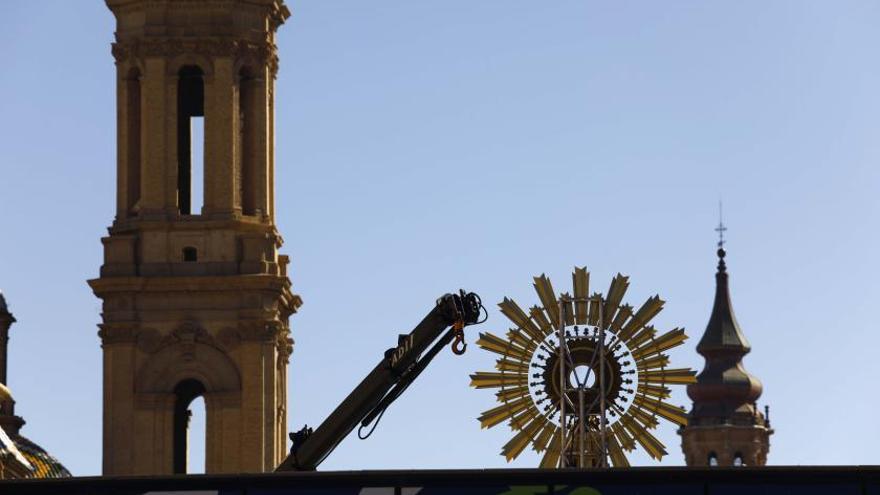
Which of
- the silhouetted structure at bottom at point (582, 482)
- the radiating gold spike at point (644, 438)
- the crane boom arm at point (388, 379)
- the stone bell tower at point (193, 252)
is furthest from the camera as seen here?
→ the stone bell tower at point (193, 252)

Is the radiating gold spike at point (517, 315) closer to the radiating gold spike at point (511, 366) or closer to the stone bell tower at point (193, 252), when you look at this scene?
the radiating gold spike at point (511, 366)

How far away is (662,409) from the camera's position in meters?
101

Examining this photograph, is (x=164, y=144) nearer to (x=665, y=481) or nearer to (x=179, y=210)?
(x=179, y=210)

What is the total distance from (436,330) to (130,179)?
4092cm

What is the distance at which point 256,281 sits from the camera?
148 metres

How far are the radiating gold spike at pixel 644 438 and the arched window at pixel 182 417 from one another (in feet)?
160

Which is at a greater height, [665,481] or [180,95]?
[180,95]

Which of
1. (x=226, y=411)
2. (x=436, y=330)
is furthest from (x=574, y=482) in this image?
(x=226, y=411)

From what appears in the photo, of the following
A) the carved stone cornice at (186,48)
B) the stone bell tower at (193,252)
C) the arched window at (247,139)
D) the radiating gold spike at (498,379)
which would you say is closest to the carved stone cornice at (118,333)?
the stone bell tower at (193,252)

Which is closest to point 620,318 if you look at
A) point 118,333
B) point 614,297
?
point 614,297

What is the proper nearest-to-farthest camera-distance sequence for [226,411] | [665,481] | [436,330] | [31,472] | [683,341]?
1. [665,481]
2. [683,341]
3. [436,330]
4. [31,472]
5. [226,411]

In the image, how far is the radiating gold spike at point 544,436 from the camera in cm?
10031

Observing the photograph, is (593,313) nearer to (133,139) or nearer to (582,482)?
(582,482)

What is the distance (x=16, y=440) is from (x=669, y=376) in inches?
2094
